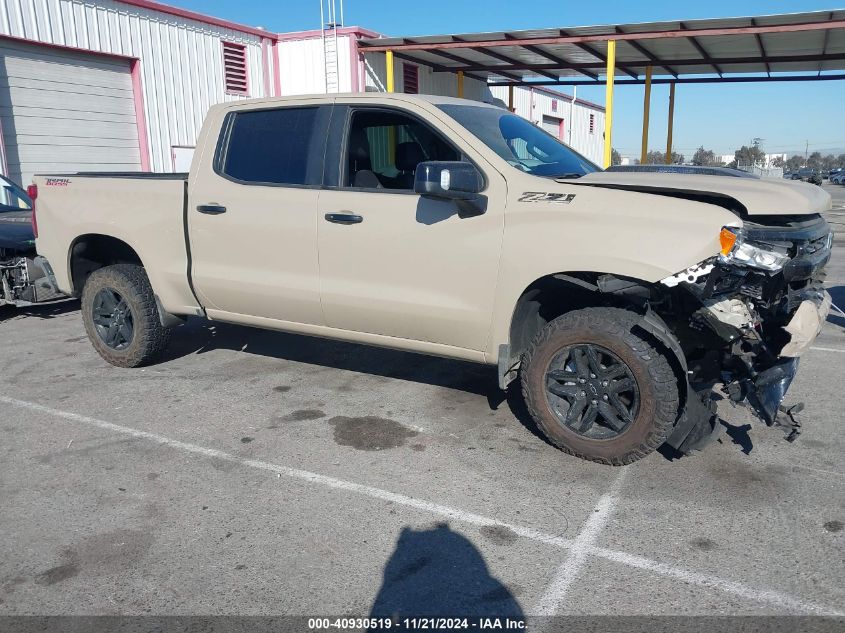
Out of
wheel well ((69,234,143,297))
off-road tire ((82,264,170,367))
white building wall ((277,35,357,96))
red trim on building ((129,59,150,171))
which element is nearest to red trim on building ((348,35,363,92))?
white building wall ((277,35,357,96))

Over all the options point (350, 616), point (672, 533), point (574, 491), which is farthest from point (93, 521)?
point (672, 533)

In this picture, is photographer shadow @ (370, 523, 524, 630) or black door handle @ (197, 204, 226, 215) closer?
photographer shadow @ (370, 523, 524, 630)

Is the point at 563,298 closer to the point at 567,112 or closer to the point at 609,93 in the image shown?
the point at 609,93

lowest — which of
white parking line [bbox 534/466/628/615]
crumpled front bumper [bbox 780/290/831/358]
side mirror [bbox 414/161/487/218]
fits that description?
white parking line [bbox 534/466/628/615]

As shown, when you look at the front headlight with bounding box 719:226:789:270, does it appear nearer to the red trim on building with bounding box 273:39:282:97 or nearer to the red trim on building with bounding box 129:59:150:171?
the red trim on building with bounding box 129:59:150:171

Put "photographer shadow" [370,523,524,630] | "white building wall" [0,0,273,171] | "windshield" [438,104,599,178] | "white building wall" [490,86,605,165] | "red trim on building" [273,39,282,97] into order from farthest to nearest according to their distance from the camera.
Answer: "white building wall" [490,86,605,165]
"red trim on building" [273,39,282,97]
"white building wall" [0,0,273,171]
"windshield" [438,104,599,178]
"photographer shadow" [370,523,524,630]

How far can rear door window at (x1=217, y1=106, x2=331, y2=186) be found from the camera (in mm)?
4820

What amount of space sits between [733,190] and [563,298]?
1162 mm

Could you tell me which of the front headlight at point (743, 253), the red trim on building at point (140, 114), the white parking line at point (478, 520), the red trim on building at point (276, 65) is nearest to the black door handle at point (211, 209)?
the white parking line at point (478, 520)

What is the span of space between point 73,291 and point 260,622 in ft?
14.5

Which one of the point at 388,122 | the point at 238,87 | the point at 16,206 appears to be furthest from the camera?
the point at 238,87

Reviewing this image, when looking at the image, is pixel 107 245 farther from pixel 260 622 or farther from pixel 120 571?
pixel 260 622

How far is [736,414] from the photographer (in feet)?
15.9

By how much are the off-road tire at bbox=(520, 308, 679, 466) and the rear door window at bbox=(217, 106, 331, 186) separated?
6.28ft
